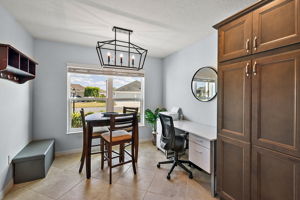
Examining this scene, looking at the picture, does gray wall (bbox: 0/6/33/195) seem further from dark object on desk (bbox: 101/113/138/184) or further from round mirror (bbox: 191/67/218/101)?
round mirror (bbox: 191/67/218/101)

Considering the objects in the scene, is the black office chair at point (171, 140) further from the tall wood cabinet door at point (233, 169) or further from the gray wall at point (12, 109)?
the gray wall at point (12, 109)

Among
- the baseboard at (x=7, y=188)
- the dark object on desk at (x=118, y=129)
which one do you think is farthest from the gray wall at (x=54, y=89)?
the dark object on desk at (x=118, y=129)

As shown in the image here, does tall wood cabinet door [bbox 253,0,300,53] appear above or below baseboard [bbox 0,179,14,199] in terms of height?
above

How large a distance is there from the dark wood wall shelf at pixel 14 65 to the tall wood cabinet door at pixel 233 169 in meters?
2.63

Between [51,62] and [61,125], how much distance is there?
55.4 inches

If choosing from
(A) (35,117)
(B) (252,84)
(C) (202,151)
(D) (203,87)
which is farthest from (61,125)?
(B) (252,84)

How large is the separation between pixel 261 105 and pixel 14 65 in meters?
2.80

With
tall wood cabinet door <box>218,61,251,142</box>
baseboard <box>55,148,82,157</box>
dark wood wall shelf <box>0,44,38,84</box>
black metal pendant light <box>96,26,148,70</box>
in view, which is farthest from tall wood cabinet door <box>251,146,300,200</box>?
baseboard <box>55,148,82,157</box>

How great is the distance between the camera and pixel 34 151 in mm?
2328

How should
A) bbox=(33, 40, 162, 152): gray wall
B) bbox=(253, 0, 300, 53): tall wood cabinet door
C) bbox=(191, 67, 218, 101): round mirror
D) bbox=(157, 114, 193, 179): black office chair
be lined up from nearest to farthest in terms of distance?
bbox=(253, 0, 300, 53): tall wood cabinet door → bbox=(157, 114, 193, 179): black office chair → bbox=(191, 67, 218, 101): round mirror → bbox=(33, 40, 162, 152): gray wall

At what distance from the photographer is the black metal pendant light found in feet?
7.13

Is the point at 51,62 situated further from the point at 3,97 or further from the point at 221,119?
the point at 221,119

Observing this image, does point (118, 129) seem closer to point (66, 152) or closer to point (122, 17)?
point (122, 17)

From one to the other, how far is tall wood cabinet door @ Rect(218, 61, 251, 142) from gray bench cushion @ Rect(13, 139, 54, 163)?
2.79m
